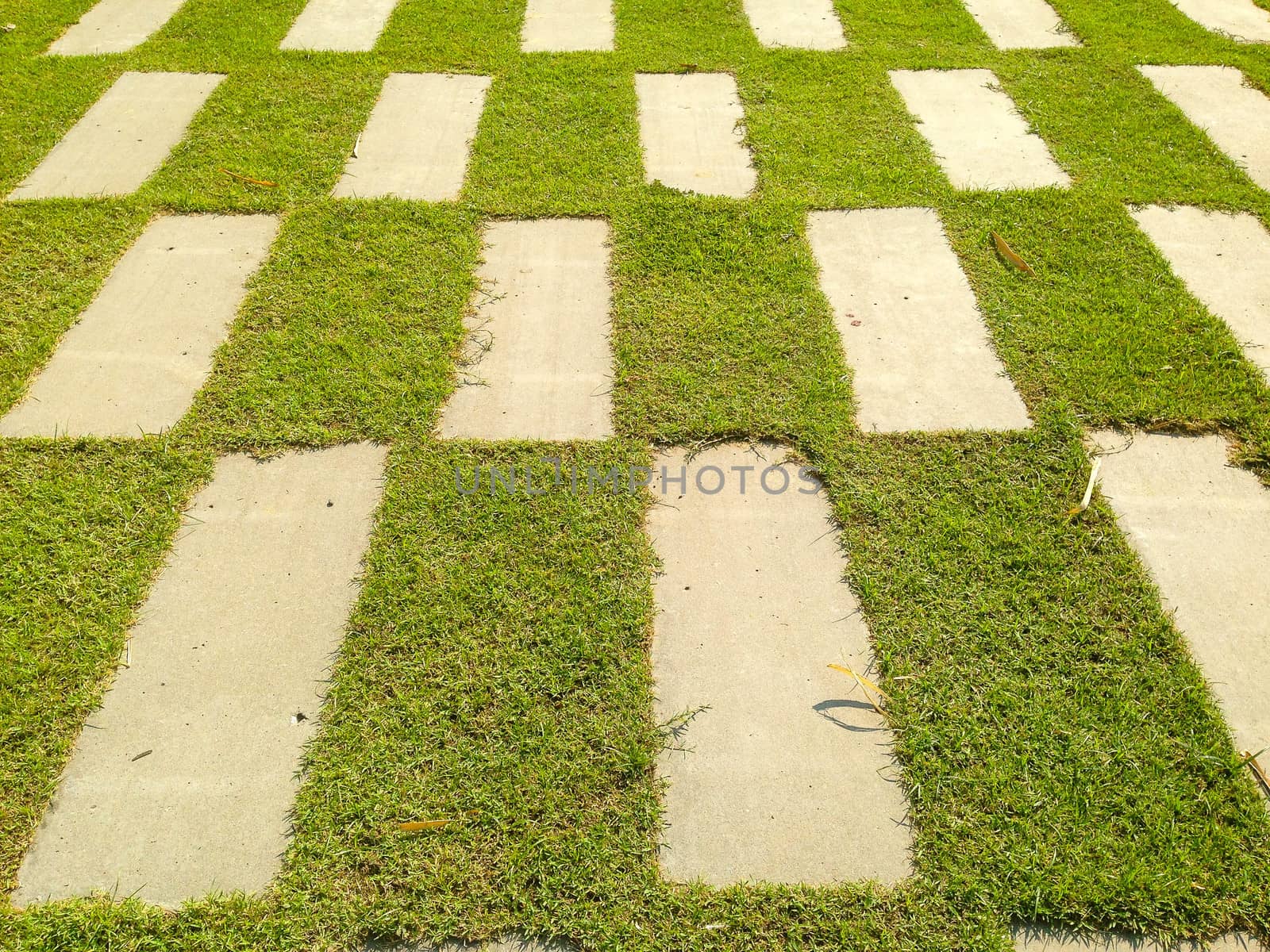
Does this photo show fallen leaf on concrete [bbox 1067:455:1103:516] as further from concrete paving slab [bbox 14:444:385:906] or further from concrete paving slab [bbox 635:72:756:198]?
concrete paving slab [bbox 14:444:385:906]

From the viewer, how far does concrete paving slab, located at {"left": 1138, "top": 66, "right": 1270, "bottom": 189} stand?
14.5 feet

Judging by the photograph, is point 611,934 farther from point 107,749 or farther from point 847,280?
point 847,280

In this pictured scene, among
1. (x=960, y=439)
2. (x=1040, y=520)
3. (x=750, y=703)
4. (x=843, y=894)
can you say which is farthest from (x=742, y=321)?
(x=843, y=894)

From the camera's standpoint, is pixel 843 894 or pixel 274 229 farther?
pixel 274 229

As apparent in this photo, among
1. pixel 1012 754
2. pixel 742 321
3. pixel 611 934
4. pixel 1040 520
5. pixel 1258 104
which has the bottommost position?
pixel 611 934

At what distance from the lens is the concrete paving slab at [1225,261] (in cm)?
350

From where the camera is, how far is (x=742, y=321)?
3535 millimetres

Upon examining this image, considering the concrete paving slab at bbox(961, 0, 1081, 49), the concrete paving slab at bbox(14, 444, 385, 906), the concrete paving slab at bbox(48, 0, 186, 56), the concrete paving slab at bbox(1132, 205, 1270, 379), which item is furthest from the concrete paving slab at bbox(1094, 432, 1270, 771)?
the concrete paving slab at bbox(48, 0, 186, 56)

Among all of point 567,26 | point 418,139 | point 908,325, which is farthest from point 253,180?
point 908,325

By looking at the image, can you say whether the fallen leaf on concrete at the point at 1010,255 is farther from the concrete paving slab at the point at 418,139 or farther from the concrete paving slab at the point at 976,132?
the concrete paving slab at the point at 418,139

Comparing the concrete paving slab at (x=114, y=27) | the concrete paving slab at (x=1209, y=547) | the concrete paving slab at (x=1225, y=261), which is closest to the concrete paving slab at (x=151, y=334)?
the concrete paving slab at (x=114, y=27)

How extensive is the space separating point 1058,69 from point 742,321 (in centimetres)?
314

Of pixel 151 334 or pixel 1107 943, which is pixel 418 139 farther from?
pixel 1107 943

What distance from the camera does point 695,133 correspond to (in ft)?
15.3
